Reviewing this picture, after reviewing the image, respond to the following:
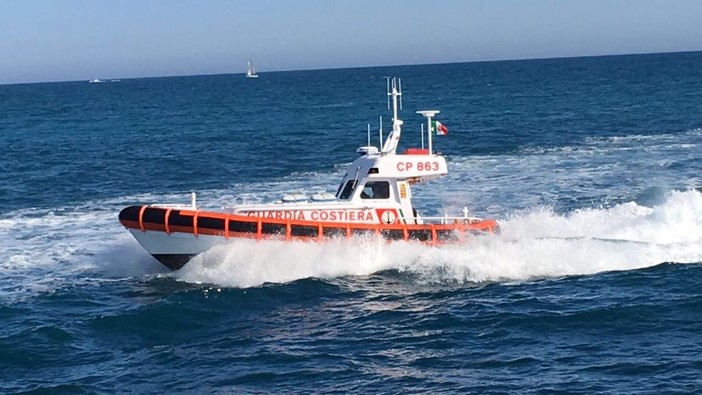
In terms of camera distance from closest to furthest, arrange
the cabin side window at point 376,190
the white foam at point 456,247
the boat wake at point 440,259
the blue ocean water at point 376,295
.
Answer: the blue ocean water at point 376,295 → the boat wake at point 440,259 → the white foam at point 456,247 → the cabin side window at point 376,190

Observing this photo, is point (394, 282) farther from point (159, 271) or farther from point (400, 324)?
point (159, 271)

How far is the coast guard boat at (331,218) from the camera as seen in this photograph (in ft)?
76.4

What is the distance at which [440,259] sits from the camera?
933 inches

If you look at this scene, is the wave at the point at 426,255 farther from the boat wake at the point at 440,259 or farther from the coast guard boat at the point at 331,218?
the coast guard boat at the point at 331,218

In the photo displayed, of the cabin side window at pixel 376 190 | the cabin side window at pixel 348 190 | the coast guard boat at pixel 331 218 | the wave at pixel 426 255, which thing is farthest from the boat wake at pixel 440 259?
the cabin side window at pixel 348 190

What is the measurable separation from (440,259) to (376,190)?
2.35 metres

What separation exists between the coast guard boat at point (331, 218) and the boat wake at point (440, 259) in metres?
0.25

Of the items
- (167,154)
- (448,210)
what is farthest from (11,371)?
(167,154)

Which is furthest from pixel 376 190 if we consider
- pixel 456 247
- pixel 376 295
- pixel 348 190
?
pixel 376 295

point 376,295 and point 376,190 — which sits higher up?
point 376,190

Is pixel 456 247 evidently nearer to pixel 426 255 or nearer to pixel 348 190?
pixel 426 255

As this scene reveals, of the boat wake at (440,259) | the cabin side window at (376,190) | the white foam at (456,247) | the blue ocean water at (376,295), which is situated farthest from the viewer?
the cabin side window at (376,190)

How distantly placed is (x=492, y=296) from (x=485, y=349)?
371cm

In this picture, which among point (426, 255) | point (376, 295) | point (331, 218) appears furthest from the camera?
point (331, 218)
